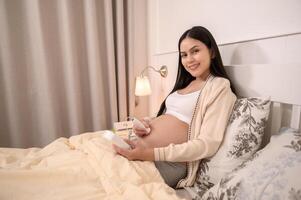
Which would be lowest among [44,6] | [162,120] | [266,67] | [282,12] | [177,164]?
[177,164]

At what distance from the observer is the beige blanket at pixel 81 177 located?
0.75m

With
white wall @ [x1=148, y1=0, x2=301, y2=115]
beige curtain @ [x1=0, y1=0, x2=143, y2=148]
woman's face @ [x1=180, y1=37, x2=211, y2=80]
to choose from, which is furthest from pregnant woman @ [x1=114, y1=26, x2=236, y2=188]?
beige curtain @ [x1=0, y1=0, x2=143, y2=148]

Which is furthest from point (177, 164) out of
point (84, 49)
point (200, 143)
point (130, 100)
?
point (84, 49)

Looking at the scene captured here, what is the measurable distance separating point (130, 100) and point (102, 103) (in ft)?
0.98

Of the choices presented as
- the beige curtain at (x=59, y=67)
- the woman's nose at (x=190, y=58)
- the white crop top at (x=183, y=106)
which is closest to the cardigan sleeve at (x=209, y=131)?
the white crop top at (x=183, y=106)

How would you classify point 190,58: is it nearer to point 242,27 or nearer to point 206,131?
point 242,27

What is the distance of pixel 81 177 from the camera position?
864 mm

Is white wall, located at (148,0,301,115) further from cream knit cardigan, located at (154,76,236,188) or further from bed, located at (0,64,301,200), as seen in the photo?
cream knit cardigan, located at (154,76,236,188)

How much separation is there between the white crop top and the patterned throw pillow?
9.6 inches

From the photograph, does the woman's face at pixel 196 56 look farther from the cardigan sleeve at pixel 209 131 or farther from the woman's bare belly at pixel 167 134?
the woman's bare belly at pixel 167 134

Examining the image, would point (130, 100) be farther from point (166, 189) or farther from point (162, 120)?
point (166, 189)

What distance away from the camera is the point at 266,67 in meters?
0.88

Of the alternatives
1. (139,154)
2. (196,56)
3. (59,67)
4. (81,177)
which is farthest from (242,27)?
(59,67)

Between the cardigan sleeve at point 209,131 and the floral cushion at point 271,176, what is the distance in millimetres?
233
